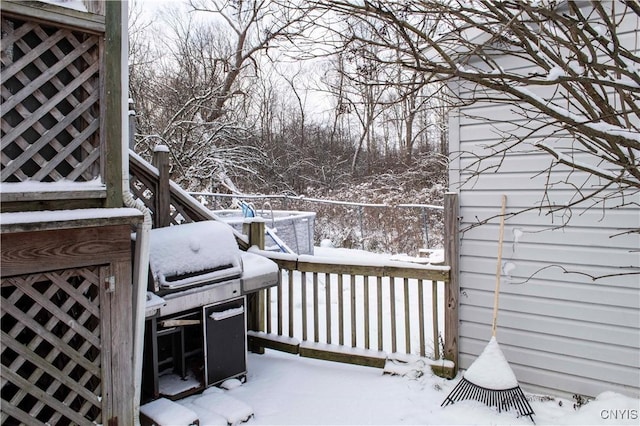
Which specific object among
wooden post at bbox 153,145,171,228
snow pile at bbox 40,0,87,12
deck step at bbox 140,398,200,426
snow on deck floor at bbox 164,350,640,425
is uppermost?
snow pile at bbox 40,0,87,12

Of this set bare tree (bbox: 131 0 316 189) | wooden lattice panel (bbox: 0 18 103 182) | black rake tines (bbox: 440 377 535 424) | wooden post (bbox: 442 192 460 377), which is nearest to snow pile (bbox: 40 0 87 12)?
wooden lattice panel (bbox: 0 18 103 182)

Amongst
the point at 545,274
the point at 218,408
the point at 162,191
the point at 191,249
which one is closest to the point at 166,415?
the point at 218,408

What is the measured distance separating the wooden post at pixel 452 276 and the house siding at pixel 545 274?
9 centimetres

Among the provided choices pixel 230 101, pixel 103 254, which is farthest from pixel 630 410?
pixel 230 101

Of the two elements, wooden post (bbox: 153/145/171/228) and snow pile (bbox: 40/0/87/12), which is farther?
wooden post (bbox: 153/145/171/228)

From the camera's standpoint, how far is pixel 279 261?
4051 mm

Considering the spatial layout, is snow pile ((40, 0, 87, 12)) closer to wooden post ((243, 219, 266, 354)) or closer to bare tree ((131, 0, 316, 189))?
wooden post ((243, 219, 266, 354))

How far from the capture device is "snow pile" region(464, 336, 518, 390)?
3113mm

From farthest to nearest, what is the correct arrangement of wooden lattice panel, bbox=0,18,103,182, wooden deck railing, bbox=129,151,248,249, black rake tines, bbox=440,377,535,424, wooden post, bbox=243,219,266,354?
wooden post, bbox=243,219,266,354, wooden deck railing, bbox=129,151,248,249, black rake tines, bbox=440,377,535,424, wooden lattice panel, bbox=0,18,103,182

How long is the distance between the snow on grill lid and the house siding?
5.88ft

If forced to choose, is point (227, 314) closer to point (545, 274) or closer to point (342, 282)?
point (342, 282)

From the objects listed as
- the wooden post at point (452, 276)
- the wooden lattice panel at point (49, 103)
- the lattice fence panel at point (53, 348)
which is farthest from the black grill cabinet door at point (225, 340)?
the wooden post at point (452, 276)

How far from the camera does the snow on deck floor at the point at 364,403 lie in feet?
A: 9.78

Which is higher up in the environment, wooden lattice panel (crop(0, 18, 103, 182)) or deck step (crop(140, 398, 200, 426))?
wooden lattice panel (crop(0, 18, 103, 182))
